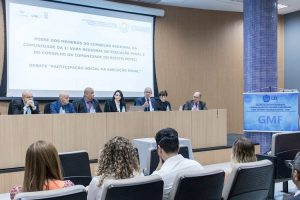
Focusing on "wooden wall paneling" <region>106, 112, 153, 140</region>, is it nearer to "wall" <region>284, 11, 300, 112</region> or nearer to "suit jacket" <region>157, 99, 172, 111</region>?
"suit jacket" <region>157, 99, 172, 111</region>

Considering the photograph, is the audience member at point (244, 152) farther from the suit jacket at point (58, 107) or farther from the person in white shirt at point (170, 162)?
the suit jacket at point (58, 107)

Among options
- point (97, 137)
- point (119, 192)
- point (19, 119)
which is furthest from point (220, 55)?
point (119, 192)

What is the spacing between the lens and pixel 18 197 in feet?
5.01

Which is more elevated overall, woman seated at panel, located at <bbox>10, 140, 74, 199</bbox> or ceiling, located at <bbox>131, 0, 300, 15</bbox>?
ceiling, located at <bbox>131, 0, 300, 15</bbox>

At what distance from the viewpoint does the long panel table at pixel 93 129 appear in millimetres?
3844

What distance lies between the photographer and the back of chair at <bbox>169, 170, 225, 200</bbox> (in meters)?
2.04

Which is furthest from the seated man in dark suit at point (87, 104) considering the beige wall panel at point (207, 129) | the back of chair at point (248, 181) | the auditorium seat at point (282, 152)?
the back of chair at point (248, 181)

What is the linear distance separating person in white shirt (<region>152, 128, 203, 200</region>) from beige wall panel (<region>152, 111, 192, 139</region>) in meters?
2.29

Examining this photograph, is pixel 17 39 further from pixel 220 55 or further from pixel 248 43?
pixel 220 55

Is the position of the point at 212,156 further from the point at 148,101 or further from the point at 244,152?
the point at 244,152

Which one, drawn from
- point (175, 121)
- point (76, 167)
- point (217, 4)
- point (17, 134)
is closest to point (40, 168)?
point (76, 167)

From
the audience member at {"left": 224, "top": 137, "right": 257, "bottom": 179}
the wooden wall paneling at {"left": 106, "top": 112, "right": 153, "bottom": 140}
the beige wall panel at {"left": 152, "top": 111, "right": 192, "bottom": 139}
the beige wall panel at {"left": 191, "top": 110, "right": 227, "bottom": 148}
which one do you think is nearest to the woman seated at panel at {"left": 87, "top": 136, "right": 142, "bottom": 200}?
the audience member at {"left": 224, "top": 137, "right": 257, "bottom": 179}

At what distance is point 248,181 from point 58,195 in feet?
4.17

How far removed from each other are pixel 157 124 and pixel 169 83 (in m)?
3.59
